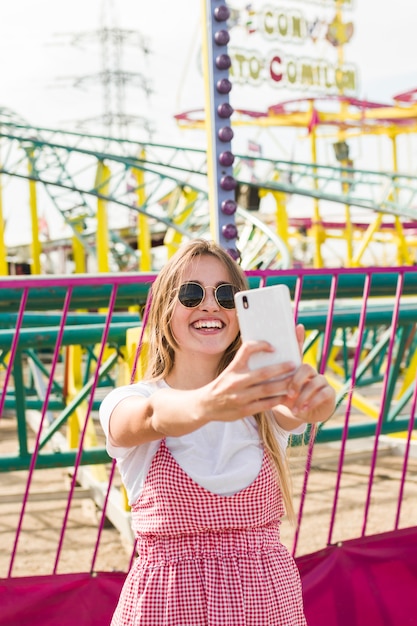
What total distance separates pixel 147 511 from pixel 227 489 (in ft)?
0.55

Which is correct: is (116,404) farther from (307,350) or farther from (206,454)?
(307,350)

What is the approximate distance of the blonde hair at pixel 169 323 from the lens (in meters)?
1.60

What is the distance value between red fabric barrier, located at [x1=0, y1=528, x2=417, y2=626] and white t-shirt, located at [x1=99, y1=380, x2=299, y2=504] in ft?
3.48

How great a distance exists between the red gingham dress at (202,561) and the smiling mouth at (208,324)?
0.81ft

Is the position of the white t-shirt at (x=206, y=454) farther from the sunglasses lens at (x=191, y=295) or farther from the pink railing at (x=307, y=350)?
the pink railing at (x=307, y=350)

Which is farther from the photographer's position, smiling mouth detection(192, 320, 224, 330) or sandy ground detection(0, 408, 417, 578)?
sandy ground detection(0, 408, 417, 578)

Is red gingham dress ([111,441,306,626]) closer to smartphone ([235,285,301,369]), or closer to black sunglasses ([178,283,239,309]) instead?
black sunglasses ([178,283,239,309])

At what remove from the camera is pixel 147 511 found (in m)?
1.58

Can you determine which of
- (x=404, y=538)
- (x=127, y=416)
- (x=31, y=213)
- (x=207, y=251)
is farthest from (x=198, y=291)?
(x=31, y=213)

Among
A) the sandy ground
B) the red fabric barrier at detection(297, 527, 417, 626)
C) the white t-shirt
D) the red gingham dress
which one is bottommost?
the sandy ground

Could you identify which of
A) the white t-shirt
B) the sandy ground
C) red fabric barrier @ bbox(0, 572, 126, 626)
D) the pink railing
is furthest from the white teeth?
the sandy ground

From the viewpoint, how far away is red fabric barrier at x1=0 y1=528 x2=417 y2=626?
2477 mm

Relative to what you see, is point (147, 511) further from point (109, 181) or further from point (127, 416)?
point (109, 181)

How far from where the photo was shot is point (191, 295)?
1.56m
